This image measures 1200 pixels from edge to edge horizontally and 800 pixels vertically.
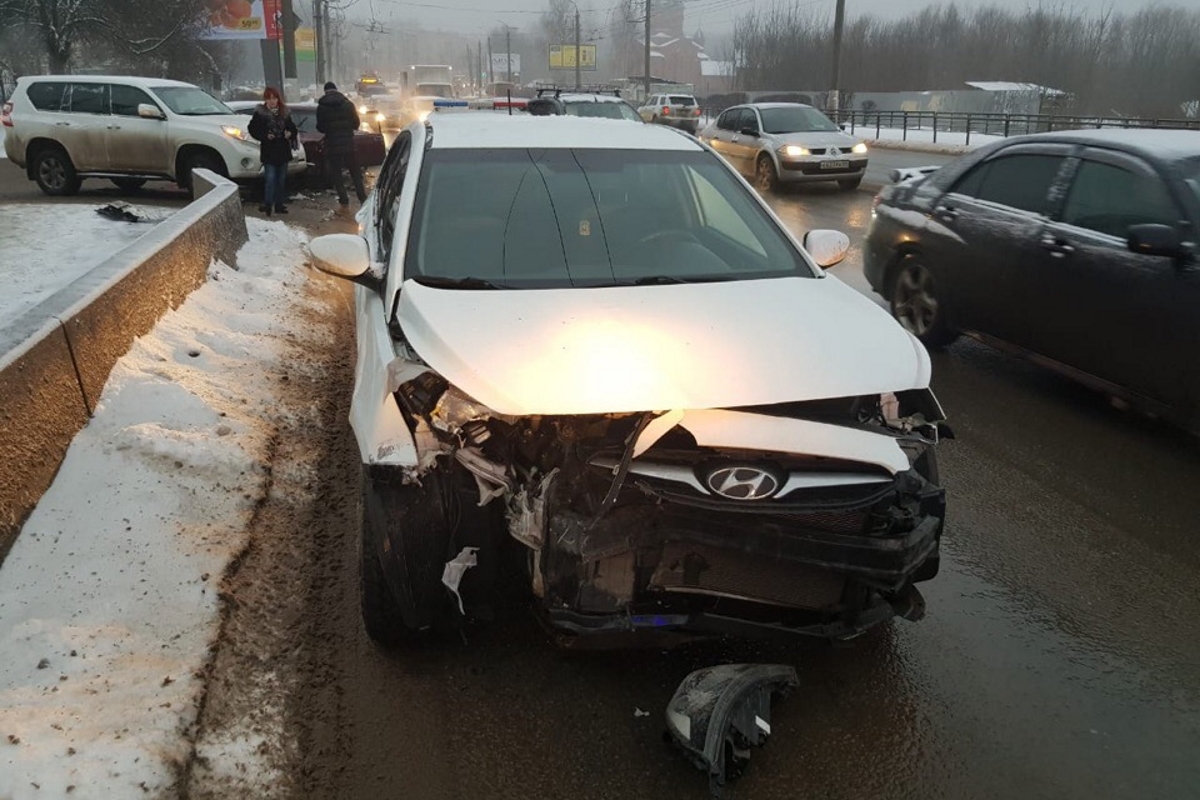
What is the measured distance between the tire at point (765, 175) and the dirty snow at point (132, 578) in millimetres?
13525

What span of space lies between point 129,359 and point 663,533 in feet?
11.1

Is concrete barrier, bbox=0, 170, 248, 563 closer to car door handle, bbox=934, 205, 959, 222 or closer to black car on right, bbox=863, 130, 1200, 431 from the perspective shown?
black car on right, bbox=863, 130, 1200, 431

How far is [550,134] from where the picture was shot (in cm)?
456

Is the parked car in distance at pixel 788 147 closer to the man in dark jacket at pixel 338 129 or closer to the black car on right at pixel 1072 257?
the man in dark jacket at pixel 338 129

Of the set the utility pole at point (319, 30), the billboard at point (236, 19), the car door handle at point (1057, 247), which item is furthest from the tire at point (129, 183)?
the utility pole at point (319, 30)

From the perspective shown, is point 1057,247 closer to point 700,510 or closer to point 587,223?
point 587,223

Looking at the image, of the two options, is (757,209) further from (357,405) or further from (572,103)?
(572,103)

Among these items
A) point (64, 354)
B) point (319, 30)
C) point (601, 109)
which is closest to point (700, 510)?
point (64, 354)

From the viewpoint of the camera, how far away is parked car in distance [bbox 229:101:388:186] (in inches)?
619

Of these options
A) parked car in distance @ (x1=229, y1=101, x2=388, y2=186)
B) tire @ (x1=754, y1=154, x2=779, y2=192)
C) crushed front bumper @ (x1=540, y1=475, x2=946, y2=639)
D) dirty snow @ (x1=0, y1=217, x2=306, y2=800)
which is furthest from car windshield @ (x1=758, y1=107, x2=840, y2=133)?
crushed front bumper @ (x1=540, y1=475, x2=946, y2=639)

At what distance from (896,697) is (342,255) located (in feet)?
8.92

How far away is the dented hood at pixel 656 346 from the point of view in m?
2.71

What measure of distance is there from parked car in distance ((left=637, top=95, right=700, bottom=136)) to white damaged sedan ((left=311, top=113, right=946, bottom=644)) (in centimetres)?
3119

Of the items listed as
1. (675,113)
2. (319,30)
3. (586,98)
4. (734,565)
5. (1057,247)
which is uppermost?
(319,30)
